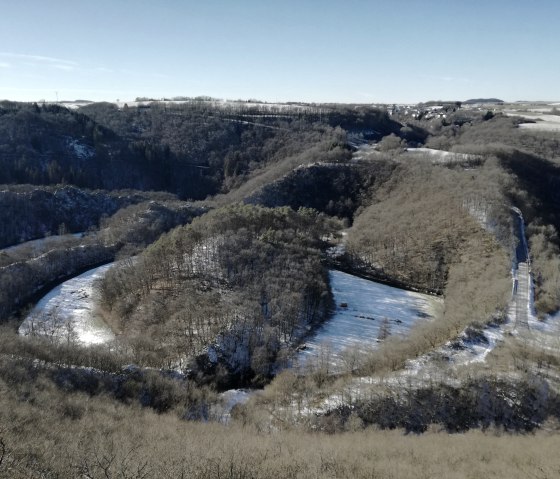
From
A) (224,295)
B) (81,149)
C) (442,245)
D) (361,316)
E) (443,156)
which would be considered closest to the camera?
(224,295)

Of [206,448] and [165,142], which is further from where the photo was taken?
[165,142]

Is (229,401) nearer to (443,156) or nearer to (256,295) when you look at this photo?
(256,295)

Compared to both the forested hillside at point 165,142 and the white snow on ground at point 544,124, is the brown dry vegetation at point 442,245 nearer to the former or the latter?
the forested hillside at point 165,142

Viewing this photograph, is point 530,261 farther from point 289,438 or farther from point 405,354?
point 289,438

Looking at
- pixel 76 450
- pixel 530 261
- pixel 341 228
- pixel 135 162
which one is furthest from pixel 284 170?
pixel 76 450

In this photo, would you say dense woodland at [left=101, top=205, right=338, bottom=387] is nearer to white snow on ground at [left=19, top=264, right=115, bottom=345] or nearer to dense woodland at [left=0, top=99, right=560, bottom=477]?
dense woodland at [left=0, top=99, right=560, bottom=477]

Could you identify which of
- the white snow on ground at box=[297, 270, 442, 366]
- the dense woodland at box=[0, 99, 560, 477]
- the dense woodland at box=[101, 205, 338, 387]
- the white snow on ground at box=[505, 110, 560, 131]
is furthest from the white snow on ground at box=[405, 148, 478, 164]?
the white snow on ground at box=[505, 110, 560, 131]

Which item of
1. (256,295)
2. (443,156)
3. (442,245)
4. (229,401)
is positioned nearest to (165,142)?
(443,156)
